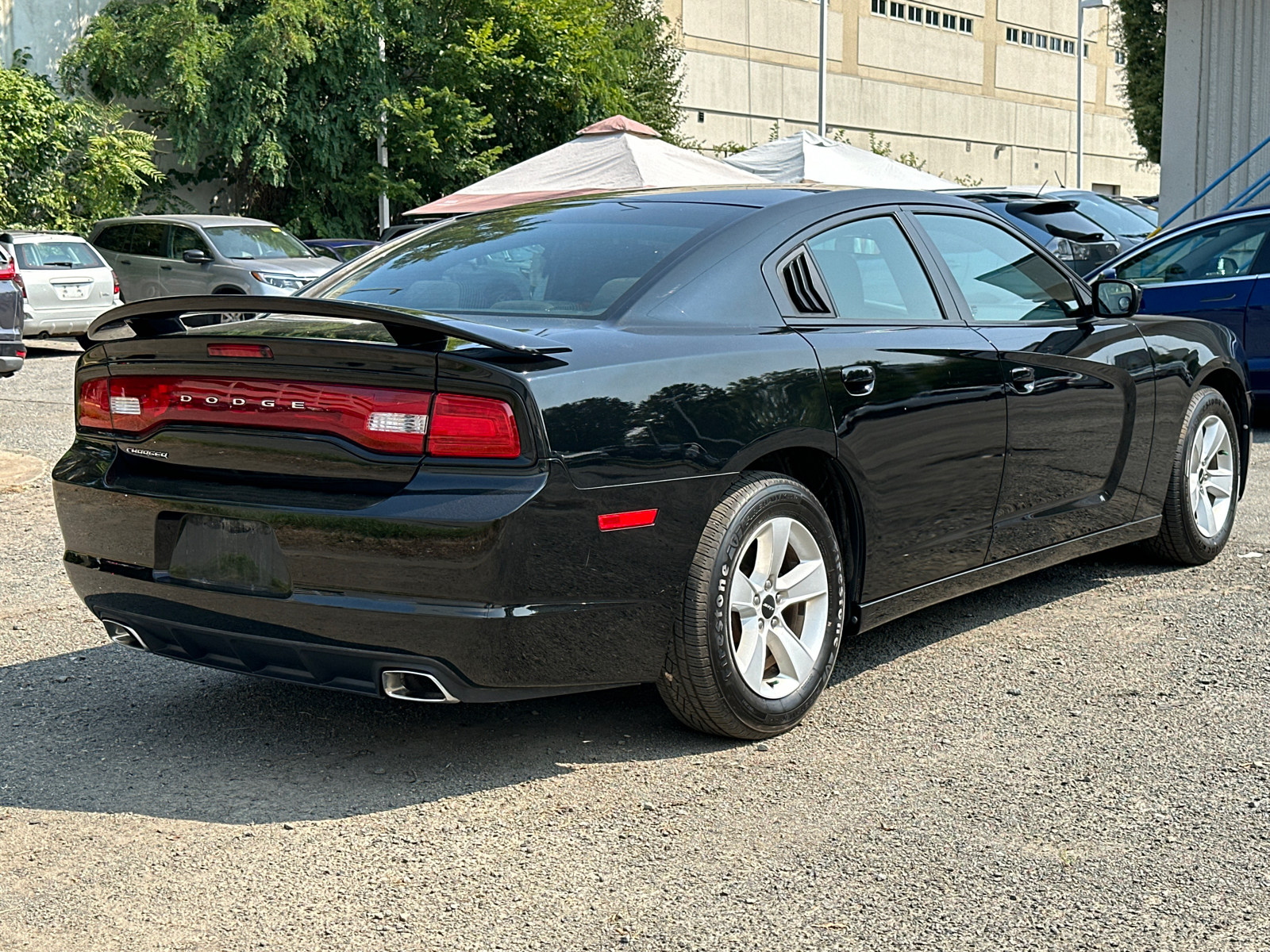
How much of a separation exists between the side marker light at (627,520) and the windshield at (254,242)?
693 inches

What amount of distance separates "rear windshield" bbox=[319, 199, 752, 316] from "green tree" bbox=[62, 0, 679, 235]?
2277cm

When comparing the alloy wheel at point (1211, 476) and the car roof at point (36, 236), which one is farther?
the car roof at point (36, 236)

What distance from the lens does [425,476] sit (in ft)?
11.8

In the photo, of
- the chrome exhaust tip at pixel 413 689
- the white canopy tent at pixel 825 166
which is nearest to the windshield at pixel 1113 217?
the white canopy tent at pixel 825 166

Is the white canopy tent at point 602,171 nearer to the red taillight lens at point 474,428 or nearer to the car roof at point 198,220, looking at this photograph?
the car roof at point 198,220

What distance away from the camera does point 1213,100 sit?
1802 centimetres

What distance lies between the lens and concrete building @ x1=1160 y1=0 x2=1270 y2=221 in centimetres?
1762

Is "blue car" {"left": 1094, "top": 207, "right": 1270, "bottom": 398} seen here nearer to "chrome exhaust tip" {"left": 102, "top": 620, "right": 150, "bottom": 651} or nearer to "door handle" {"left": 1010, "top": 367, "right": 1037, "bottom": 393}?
"door handle" {"left": 1010, "top": 367, "right": 1037, "bottom": 393}

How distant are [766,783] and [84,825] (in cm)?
163

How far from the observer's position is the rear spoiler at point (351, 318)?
3.61 metres

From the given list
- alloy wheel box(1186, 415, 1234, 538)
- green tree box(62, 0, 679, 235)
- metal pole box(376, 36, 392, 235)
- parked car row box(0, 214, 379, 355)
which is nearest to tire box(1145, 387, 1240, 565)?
alloy wheel box(1186, 415, 1234, 538)

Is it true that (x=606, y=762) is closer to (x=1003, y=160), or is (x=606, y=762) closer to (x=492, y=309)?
(x=492, y=309)

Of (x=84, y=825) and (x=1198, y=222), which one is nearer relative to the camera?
(x=84, y=825)

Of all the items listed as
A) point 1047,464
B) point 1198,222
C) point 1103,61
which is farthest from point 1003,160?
point 1047,464
